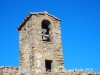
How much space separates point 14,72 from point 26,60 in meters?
1.68

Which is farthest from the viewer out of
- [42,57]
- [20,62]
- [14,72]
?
[20,62]

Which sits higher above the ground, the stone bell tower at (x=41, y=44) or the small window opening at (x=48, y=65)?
the stone bell tower at (x=41, y=44)

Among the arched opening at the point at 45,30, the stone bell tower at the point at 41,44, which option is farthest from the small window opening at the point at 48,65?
the arched opening at the point at 45,30

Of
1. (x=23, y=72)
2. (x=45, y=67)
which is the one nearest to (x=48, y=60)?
(x=45, y=67)

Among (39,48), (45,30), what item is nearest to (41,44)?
(39,48)

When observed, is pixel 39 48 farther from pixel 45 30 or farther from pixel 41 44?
pixel 45 30

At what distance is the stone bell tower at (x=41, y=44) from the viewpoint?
14.3 metres

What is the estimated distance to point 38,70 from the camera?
14078mm

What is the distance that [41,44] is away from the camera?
14.6 m

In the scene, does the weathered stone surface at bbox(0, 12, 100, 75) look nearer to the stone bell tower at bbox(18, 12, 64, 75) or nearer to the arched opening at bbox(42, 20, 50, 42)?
the stone bell tower at bbox(18, 12, 64, 75)

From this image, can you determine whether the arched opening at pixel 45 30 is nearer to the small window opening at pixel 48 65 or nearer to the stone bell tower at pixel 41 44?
the stone bell tower at pixel 41 44

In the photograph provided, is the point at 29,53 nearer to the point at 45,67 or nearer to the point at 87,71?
the point at 45,67

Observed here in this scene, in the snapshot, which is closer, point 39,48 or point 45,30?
point 39,48

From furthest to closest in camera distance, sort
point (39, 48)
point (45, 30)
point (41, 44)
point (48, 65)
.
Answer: point (45, 30) < point (48, 65) < point (41, 44) < point (39, 48)
